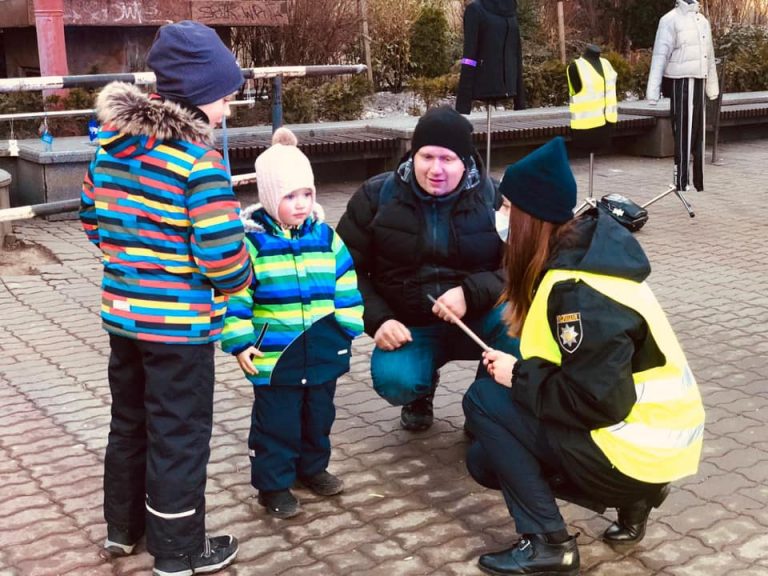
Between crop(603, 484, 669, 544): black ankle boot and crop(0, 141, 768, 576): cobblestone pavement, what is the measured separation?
0.14ft

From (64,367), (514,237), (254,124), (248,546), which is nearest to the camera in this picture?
(514,237)

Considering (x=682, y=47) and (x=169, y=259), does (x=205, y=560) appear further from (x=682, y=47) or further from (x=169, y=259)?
(x=682, y=47)

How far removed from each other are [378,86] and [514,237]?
42.5 feet

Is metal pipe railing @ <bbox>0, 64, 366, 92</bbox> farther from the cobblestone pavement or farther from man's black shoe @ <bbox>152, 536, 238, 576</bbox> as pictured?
man's black shoe @ <bbox>152, 536, 238, 576</bbox>

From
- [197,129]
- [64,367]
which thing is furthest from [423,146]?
[64,367]

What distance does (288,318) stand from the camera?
3688mm

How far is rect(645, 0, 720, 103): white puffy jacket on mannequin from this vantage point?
382 inches

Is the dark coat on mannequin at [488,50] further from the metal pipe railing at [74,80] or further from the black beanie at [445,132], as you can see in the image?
the black beanie at [445,132]

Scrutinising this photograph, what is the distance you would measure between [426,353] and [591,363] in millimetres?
1357

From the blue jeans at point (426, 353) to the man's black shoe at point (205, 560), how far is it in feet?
3.23

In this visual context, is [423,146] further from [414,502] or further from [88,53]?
[88,53]

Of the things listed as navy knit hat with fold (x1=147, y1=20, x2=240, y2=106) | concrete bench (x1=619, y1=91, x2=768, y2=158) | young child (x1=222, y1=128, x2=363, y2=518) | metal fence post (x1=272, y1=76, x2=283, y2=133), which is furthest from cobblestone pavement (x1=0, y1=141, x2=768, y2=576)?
concrete bench (x1=619, y1=91, x2=768, y2=158)

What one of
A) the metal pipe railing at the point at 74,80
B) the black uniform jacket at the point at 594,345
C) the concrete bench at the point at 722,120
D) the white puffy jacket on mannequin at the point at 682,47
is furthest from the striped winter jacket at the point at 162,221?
the concrete bench at the point at 722,120

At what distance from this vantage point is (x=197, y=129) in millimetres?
3111
